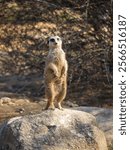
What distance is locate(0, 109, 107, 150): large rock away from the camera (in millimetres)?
8141

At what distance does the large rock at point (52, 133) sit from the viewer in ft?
26.7

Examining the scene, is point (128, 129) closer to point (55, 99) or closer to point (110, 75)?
point (55, 99)

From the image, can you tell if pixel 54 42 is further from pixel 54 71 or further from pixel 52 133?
pixel 52 133

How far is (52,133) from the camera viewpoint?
26.9ft

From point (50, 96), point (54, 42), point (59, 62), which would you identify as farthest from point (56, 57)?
point (50, 96)

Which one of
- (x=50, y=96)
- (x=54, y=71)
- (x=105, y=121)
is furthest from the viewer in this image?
(x=105, y=121)

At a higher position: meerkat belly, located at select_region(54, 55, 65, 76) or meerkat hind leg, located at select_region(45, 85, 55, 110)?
meerkat belly, located at select_region(54, 55, 65, 76)

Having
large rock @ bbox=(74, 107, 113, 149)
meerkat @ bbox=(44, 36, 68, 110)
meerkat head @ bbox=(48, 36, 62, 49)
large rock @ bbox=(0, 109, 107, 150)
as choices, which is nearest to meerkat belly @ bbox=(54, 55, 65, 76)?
meerkat @ bbox=(44, 36, 68, 110)

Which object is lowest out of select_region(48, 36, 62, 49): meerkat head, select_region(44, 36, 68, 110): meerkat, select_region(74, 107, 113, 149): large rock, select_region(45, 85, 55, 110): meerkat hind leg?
select_region(74, 107, 113, 149): large rock

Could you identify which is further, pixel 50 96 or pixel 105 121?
pixel 105 121

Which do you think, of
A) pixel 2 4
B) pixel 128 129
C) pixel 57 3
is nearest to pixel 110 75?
pixel 57 3

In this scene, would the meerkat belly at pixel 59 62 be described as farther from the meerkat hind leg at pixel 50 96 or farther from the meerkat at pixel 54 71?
the meerkat hind leg at pixel 50 96

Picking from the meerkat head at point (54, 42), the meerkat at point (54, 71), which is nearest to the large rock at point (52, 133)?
the meerkat at point (54, 71)

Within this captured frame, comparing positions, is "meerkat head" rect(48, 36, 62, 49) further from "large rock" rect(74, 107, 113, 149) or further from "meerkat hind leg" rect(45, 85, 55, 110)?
"large rock" rect(74, 107, 113, 149)
